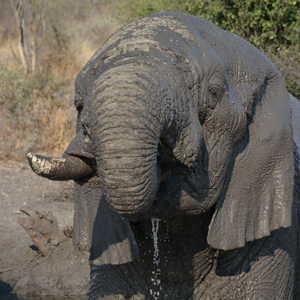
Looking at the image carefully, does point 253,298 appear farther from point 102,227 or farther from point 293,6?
point 293,6

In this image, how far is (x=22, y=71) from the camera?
31.3ft

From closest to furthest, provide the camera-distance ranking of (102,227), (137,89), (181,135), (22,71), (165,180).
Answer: (137,89), (181,135), (165,180), (102,227), (22,71)

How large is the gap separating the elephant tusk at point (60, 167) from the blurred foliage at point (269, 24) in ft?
19.5

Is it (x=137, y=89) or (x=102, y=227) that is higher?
(x=137, y=89)

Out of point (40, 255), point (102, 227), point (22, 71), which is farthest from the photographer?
point (22, 71)

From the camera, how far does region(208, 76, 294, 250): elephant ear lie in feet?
6.56

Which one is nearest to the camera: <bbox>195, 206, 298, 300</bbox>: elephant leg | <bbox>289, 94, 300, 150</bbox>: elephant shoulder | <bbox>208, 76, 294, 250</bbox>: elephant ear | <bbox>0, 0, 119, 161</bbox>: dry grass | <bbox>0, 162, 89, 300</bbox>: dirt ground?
<bbox>208, 76, 294, 250</bbox>: elephant ear

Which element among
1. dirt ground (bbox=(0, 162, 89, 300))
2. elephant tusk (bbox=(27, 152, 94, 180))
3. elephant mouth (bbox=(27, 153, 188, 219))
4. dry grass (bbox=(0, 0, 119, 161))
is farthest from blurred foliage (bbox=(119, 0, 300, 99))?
elephant tusk (bbox=(27, 152, 94, 180))

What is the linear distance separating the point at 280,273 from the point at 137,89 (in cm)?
130

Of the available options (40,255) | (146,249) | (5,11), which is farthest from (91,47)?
(146,249)

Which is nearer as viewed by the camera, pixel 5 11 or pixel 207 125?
pixel 207 125

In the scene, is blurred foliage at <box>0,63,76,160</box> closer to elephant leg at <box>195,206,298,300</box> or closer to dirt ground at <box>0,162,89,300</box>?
dirt ground at <box>0,162,89,300</box>

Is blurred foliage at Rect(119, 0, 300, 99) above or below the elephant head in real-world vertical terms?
below

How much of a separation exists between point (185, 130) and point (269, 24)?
6.51m
